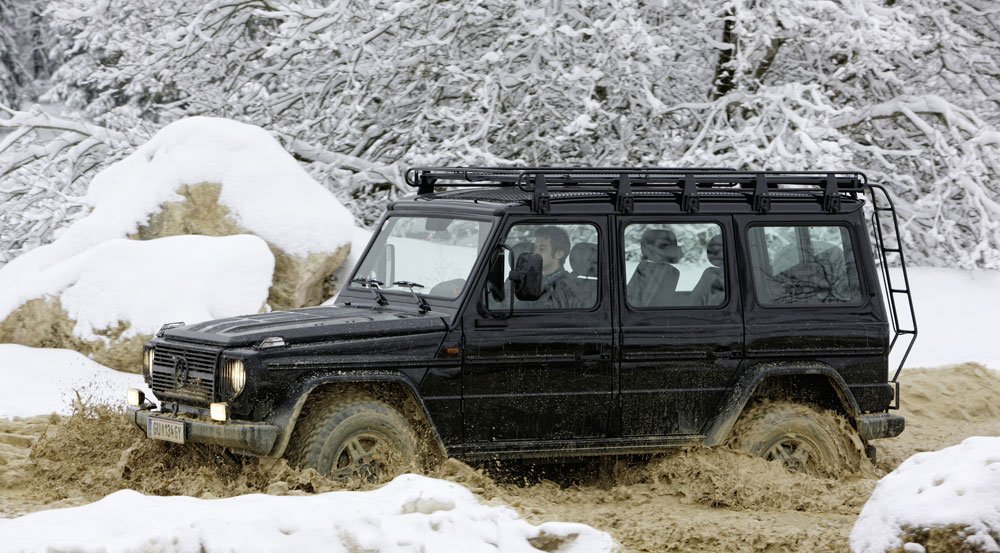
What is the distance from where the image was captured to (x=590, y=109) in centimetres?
1405

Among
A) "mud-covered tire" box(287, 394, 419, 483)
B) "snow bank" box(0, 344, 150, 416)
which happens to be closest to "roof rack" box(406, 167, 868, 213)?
"mud-covered tire" box(287, 394, 419, 483)

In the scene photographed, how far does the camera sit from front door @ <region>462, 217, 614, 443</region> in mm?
6973

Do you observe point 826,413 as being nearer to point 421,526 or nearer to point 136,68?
point 421,526

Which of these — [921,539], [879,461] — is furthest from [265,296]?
[921,539]

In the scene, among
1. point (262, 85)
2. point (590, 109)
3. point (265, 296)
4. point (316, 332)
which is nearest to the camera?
point (316, 332)

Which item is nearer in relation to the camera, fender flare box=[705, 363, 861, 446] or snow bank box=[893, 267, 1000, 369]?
fender flare box=[705, 363, 861, 446]

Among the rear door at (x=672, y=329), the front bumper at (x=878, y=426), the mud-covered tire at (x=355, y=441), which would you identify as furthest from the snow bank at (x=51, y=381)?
the front bumper at (x=878, y=426)

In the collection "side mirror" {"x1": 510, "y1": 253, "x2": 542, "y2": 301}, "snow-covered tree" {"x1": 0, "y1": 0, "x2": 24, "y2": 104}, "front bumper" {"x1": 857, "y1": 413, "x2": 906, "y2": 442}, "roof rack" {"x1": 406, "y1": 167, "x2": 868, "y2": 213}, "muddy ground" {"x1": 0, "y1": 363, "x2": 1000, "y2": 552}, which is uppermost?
"snow-covered tree" {"x1": 0, "y1": 0, "x2": 24, "y2": 104}

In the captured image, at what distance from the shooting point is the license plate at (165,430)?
256 inches

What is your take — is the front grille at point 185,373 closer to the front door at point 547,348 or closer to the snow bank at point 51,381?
the front door at point 547,348

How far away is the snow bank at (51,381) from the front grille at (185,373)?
2.78 m

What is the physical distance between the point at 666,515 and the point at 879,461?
289 cm

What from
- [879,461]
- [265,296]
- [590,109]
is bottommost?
[879,461]

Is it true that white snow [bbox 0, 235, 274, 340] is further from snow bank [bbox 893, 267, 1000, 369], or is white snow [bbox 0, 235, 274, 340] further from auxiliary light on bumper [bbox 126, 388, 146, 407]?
snow bank [bbox 893, 267, 1000, 369]
